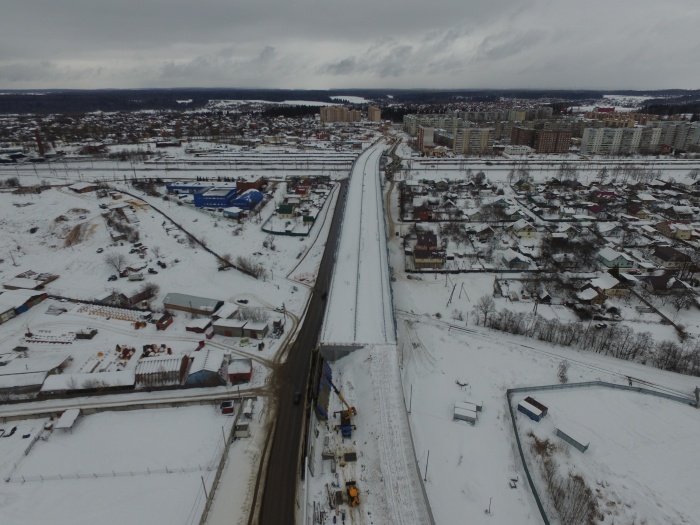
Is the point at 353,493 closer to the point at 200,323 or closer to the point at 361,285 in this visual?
the point at 361,285

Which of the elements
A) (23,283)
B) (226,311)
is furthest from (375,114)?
(226,311)

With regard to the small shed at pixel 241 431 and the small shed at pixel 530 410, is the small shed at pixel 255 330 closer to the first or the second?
the small shed at pixel 241 431

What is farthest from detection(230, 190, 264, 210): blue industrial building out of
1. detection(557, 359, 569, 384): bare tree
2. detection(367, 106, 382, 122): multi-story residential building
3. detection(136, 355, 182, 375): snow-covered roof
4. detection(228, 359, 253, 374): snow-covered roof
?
detection(367, 106, 382, 122): multi-story residential building

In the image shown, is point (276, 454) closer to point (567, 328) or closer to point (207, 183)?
point (567, 328)

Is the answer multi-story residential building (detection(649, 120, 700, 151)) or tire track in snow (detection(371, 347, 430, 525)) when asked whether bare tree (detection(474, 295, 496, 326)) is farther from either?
multi-story residential building (detection(649, 120, 700, 151))

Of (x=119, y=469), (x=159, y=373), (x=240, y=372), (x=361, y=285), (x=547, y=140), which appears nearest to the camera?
(x=119, y=469)

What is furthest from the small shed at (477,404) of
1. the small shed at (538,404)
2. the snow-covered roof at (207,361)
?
the snow-covered roof at (207,361)
